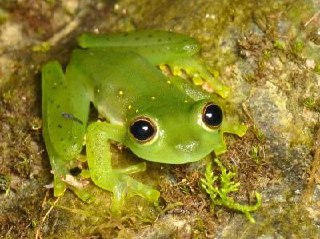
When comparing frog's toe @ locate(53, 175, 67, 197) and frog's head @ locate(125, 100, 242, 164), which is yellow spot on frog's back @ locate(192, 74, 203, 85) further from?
frog's toe @ locate(53, 175, 67, 197)

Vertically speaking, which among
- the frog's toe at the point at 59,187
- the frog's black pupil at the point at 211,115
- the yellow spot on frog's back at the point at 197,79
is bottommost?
the frog's toe at the point at 59,187

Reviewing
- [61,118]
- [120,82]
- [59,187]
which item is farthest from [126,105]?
[59,187]

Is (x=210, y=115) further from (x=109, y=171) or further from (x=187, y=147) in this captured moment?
(x=109, y=171)

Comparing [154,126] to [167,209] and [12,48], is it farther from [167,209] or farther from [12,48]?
[12,48]

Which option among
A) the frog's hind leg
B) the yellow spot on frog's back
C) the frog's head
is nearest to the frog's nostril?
the frog's head

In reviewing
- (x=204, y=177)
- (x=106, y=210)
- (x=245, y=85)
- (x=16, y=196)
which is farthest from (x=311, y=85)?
(x=16, y=196)

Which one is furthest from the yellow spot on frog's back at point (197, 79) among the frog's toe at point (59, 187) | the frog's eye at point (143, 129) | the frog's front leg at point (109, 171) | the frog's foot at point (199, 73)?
the frog's toe at point (59, 187)

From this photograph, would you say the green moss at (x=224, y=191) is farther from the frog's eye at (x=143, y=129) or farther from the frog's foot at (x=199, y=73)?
the frog's foot at (x=199, y=73)
